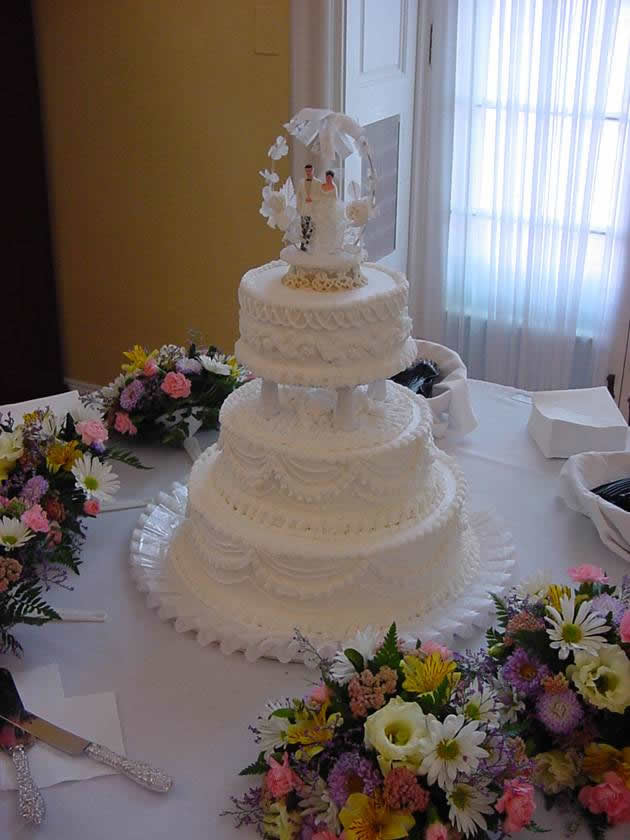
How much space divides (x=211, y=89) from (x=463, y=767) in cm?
231

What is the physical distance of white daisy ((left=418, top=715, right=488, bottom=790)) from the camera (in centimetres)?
116

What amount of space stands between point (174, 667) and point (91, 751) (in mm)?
205

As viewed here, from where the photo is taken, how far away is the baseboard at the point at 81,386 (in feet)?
12.2

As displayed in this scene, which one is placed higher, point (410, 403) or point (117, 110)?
point (117, 110)

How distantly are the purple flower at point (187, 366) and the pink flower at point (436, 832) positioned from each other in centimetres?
119

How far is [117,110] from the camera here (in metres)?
3.23

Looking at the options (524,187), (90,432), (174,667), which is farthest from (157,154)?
(174,667)

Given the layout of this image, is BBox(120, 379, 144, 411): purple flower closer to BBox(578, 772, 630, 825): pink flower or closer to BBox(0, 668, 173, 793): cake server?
BBox(0, 668, 173, 793): cake server

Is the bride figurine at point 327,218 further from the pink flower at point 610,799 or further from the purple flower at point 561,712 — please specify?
the pink flower at point 610,799

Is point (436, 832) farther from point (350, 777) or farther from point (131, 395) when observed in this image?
point (131, 395)

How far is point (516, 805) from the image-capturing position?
1.17 m

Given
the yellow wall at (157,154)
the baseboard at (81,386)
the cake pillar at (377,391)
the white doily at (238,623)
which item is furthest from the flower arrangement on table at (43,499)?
the baseboard at (81,386)

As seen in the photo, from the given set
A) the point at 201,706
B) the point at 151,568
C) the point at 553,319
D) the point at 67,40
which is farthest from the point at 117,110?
the point at 201,706

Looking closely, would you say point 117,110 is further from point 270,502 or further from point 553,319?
point 270,502
